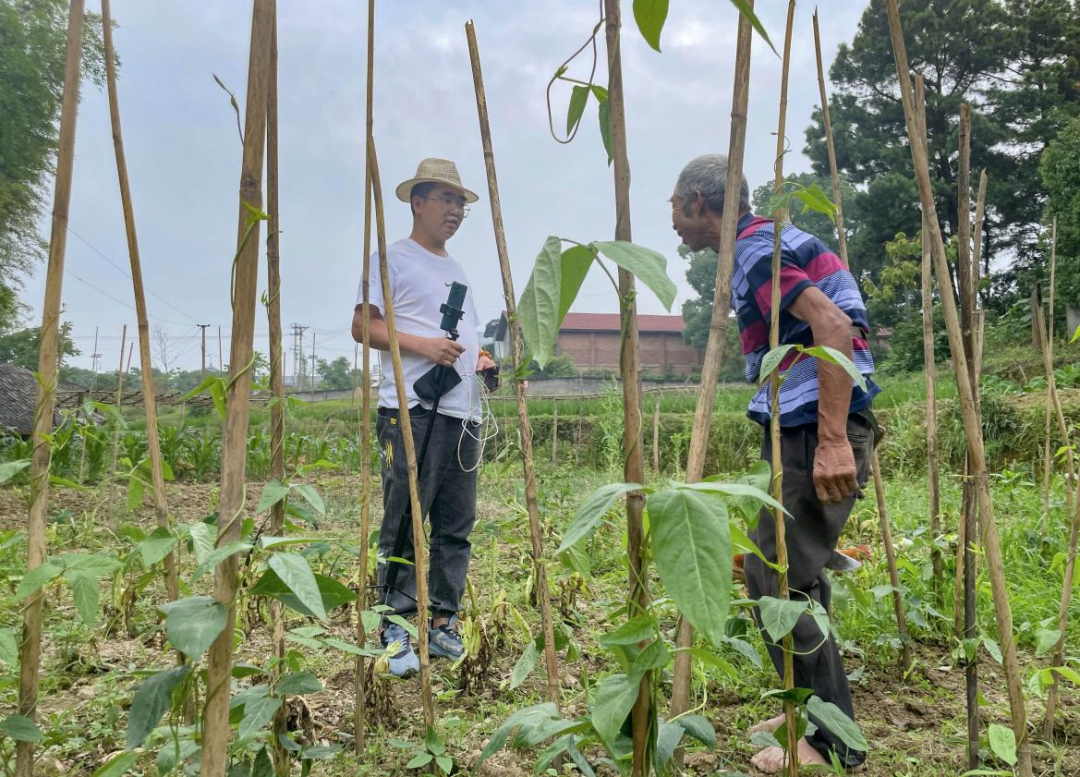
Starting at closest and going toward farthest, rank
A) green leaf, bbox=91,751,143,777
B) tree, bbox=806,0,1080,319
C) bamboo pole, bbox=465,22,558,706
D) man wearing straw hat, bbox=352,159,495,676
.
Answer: green leaf, bbox=91,751,143,777 → bamboo pole, bbox=465,22,558,706 → man wearing straw hat, bbox=352,159,495,676 → tree, bbox=806,0,1080,319

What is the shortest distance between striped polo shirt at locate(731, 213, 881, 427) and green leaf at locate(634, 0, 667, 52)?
107 cm

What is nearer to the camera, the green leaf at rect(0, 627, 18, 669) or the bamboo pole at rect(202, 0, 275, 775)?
the bamboo pole at rect(202, 0, 275, 775)

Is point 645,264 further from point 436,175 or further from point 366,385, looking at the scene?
point 436,175

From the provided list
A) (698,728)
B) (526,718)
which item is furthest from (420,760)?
(698,728)

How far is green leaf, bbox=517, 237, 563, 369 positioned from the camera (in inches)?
23.4

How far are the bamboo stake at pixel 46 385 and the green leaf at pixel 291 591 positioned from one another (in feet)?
1.68

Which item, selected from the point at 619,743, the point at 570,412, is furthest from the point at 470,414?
the point at 570,412

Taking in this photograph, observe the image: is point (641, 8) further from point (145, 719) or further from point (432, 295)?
point (432, 295)

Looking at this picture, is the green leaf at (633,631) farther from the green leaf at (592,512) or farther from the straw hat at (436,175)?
the straw hat at (436,175)

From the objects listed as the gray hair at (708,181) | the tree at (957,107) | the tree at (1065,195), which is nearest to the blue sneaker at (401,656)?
the gray hair at (708,181)

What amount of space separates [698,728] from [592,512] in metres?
0.43

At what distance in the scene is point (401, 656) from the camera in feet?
7.13

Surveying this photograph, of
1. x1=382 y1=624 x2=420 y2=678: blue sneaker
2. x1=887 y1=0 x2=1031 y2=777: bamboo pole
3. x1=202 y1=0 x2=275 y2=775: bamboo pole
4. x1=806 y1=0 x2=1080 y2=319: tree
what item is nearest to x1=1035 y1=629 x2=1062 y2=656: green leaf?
x1=887 y1=0 x2=1031 y2=777: bamboo pole

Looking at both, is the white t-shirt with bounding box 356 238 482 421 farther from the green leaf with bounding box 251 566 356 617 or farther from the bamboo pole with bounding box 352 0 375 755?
the green leaf with bounding box 251 566 356 617
